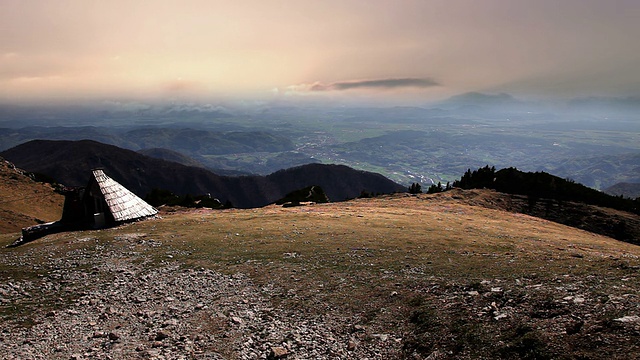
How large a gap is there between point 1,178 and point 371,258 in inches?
4762

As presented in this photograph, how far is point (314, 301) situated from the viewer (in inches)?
660

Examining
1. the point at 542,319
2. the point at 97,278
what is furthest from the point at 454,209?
the point at 97,278

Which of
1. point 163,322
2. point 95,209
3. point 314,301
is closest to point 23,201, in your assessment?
point 95,209

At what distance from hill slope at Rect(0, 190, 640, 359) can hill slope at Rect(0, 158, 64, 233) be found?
48.6 meters

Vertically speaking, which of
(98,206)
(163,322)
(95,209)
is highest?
(98,206)

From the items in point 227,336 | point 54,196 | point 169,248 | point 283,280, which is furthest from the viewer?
point 54,196

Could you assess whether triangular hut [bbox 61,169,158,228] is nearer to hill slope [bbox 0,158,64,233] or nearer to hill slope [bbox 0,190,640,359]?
hill slope [bbox 0,190,640,359]

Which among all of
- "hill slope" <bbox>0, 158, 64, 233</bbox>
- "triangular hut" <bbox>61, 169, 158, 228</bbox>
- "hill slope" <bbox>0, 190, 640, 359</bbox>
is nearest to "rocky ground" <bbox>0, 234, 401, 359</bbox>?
"hill slope" <bbox>0, 190, 640, 359</bbox>

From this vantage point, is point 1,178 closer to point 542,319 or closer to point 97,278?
point 97,278

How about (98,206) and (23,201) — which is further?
(23,201)

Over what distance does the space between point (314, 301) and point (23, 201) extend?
95.4 metres

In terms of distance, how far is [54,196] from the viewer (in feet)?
303

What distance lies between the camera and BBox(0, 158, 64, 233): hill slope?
201ft

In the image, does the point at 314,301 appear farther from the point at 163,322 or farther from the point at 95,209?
the point at 95,209
